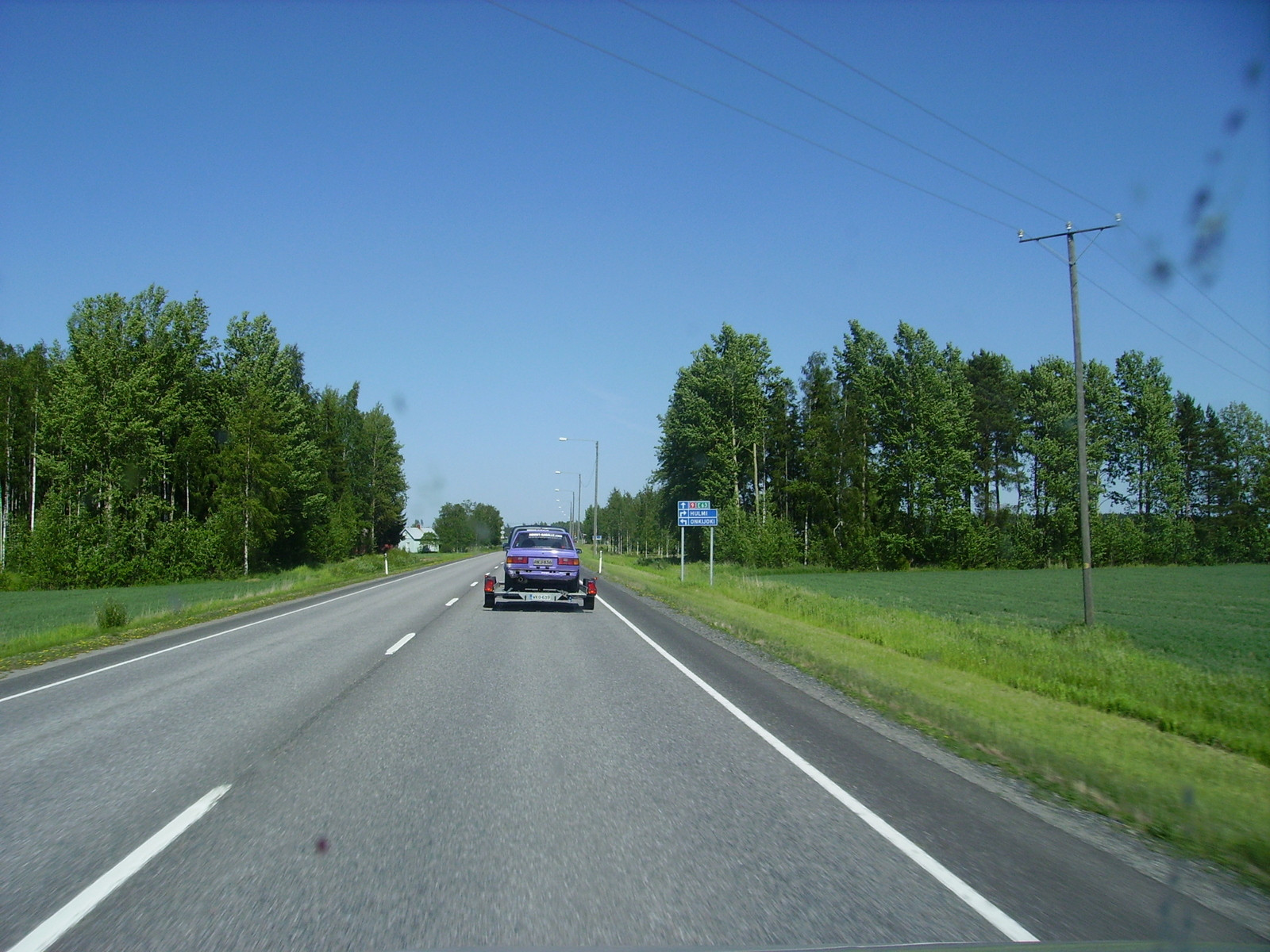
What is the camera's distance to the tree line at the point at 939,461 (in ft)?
201

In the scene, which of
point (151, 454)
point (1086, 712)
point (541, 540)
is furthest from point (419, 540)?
point (1086, 712)

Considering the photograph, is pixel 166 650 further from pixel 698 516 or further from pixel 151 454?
pixel 151 454

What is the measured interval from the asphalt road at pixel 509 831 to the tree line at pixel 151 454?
42.5 m

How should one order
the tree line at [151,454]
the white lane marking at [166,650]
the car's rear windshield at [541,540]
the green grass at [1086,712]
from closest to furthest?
the green grass at [1086,712], the white lane marking at [166,650], the car's rear windshield at [541,540], the tree line at [151,454]

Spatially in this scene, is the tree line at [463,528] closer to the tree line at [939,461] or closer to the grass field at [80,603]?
the tree line at [939,461]

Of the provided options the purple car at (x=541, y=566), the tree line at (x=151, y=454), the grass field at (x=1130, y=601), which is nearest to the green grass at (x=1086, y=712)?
the grass field at (x=1130, y=601)

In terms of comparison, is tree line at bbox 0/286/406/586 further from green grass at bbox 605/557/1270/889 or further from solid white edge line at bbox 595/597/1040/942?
solid white edge line at bbox 595/597/1040/942

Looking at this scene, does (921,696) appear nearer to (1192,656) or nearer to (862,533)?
(1192,656)

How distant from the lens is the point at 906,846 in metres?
4.61

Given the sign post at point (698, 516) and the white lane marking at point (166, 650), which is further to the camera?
the sign post at point (698, 516)

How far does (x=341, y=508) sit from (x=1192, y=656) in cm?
6581

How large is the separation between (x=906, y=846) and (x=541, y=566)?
16.3m

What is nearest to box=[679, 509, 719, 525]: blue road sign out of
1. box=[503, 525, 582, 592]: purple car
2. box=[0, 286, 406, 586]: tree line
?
box=[503, 525, 582, 592]: purple car

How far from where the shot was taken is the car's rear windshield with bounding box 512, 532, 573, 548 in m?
21.0
